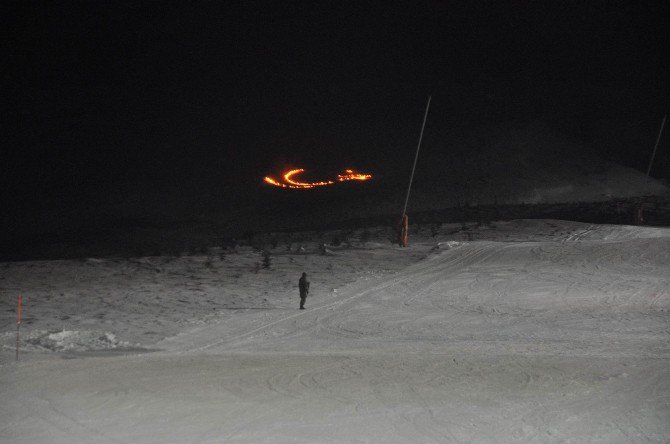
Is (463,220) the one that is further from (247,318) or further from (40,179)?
(40,179)

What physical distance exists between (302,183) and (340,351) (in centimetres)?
5312

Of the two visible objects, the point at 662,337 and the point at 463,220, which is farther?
the point at 463,220

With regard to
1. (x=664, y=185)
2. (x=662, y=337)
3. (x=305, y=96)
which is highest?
(x=305, y=96)

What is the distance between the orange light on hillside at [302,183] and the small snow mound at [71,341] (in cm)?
5078

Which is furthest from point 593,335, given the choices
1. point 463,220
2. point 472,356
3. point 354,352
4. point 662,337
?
point 463,220

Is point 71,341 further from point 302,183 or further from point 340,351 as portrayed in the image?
point 302,183

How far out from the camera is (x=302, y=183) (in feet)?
212

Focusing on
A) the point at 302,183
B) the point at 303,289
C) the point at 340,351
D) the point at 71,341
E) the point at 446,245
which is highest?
the point at 302,183

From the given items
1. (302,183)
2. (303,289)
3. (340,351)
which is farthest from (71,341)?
(302,183)

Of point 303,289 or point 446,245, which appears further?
point 446,245

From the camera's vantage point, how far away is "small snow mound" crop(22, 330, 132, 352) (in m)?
11.7

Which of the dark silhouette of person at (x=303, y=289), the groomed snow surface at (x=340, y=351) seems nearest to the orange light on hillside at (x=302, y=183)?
the groomed snow surface at (x=340, y=351)

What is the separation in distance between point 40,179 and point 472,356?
57.5 m

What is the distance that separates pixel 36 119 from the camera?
75375 mm
